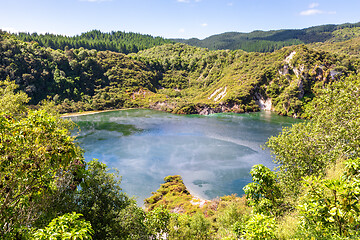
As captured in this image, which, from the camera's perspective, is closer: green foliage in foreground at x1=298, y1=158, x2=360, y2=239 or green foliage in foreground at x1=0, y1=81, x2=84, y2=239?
green foliage in foreground at x1=298, y1=158, x2=360, y2=239

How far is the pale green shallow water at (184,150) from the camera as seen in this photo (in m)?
49.4

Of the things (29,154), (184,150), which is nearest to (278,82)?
(184,150)

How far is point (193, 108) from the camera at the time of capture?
139500mm

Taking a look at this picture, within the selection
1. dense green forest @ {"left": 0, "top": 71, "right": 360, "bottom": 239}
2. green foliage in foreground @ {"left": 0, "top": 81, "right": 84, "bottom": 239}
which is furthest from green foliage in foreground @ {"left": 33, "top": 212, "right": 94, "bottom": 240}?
green foliage in foreground @ {"left": 0, "top": 81, "right": 84, "bottom": 239}

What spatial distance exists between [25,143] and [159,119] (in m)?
110

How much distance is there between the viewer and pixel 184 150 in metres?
69.8

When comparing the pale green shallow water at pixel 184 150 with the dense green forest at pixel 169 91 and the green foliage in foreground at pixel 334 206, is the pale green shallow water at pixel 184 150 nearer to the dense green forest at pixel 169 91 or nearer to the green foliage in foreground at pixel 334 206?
the dense green forest at pixel 169 91

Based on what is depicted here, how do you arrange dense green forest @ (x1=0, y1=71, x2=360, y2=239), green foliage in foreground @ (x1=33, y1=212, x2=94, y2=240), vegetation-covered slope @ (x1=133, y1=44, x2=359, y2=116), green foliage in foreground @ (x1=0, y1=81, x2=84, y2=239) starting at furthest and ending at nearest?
vegetation-covered slope @ (x1=133, y1=44, x2=359, y2=116)
green foliage in foreground @ (x1=0, y1=81, x2=84, y2=239)
dense green forest @ (x1=0, y1=71, x2=360, y2=239)
green foliage in foreground @ (x1=33, y1=212, x2=94, y2=240)

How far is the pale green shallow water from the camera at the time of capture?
4938 centimetres

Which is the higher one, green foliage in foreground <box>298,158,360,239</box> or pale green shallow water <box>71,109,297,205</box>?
green foliage in foreground <box>298,158,360,239</box>

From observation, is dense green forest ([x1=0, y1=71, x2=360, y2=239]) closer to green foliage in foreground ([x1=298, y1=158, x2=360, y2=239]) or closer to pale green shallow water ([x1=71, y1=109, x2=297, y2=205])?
green foliage in foreground ([x1=298, y1=158, x2=360, y2=239])

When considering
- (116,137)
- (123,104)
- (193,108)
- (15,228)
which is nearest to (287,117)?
(193,108)

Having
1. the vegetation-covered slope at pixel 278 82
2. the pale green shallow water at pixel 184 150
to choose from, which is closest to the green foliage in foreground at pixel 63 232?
the pale green shallow water at pixel 184 150

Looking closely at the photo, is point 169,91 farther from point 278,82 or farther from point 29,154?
point 29,154
